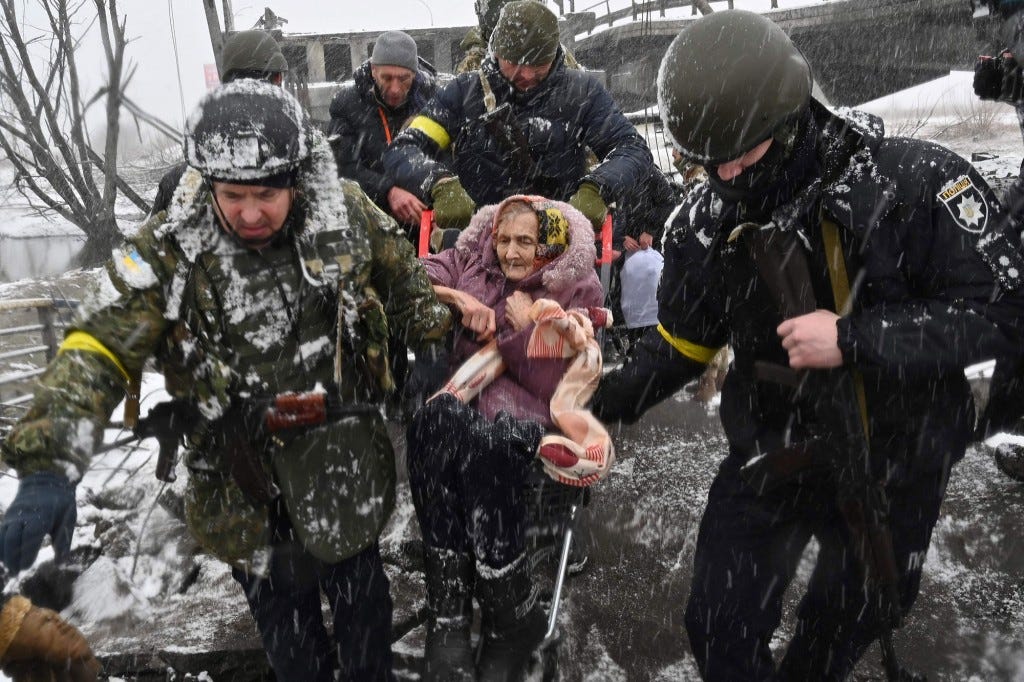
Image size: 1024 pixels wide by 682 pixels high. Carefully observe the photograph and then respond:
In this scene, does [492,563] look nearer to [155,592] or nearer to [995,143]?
[155,592]

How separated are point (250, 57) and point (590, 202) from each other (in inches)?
81.0

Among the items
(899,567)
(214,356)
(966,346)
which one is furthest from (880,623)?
(214,356)

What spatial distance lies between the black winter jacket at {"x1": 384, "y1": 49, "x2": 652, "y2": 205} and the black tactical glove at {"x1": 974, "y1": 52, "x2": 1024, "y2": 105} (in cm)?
164

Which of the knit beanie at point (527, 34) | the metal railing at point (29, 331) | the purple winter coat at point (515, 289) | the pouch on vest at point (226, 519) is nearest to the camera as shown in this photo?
the pouch on vest at point (226, 519)

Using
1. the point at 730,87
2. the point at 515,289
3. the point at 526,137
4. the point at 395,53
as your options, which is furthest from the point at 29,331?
the point at 730,87

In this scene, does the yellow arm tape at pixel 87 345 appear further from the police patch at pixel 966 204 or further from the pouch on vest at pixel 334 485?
the police patch at pixel 966 204

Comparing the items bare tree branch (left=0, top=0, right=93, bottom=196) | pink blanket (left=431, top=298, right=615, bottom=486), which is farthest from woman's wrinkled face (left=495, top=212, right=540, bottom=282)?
bare tree branch (left=0, top=0, right=93, bottom=196)

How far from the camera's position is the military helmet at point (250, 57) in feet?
13.8

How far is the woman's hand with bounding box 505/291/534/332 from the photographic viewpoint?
3305 millimetres

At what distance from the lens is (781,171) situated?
2.11m

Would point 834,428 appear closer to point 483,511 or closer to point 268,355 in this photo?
point 483,511

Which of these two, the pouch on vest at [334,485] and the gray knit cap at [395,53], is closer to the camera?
the pouch on vest at [334,485]

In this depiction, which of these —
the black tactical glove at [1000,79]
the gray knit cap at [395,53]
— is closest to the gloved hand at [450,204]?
the gray knit cap at [395,53]

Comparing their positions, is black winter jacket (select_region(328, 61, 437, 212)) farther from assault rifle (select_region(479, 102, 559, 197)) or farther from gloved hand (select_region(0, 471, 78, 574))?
gloved hand (select_region(0, 471, 78, 574))
